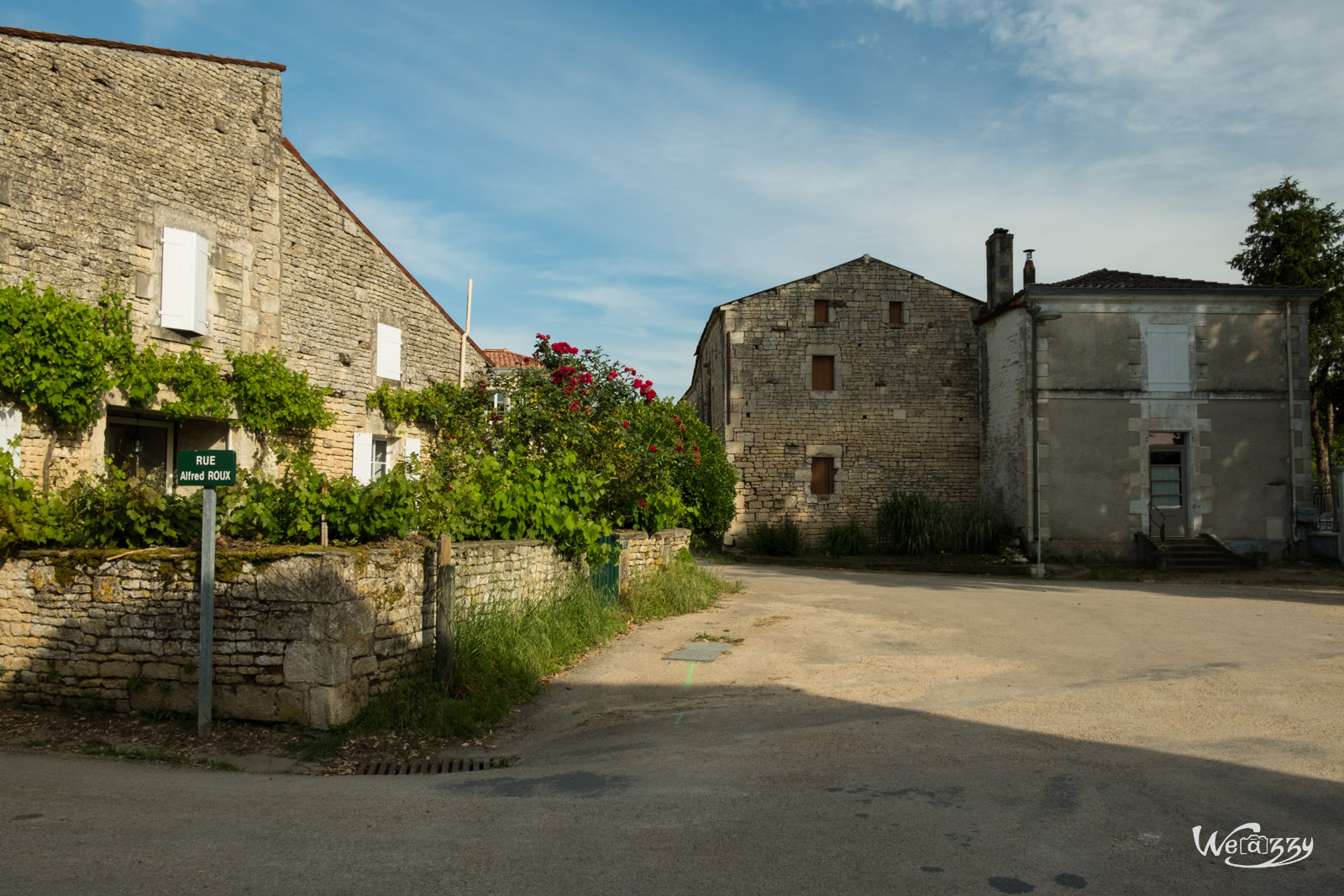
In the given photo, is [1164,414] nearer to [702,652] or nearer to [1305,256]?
[1305,256]

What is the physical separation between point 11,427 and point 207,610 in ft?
17.5

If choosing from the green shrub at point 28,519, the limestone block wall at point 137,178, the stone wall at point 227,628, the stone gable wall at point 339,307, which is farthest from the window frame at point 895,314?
the green shrub at point 28,519

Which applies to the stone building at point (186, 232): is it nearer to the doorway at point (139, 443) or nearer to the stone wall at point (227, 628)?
the doorway at point (139, 443)

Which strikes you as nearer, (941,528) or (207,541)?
(207,541)

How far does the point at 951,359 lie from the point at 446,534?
682 inches

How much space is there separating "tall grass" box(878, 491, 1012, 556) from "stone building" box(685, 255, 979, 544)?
1.03 meters

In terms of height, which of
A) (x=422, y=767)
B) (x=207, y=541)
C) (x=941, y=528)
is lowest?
(x=422, y=767)

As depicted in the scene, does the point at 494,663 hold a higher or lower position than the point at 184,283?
lower

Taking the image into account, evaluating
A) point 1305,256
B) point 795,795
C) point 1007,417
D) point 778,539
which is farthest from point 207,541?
point 1305,256

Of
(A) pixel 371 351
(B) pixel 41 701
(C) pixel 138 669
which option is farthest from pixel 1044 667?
(A) pixel 371 351

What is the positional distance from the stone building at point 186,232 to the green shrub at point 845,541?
10.2 meters

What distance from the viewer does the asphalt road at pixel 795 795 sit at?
135 inches

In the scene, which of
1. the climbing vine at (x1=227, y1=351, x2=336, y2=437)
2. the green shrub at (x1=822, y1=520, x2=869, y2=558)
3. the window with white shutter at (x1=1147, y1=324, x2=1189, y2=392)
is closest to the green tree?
the window with white shutter at (x1=1147, y1=324, x2=1189, y2=392)

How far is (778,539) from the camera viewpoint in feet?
68.3
